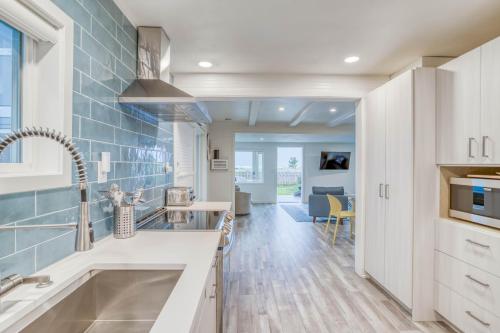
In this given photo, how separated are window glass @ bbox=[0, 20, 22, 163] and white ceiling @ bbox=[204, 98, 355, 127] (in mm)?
3091

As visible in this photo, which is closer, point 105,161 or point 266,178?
point 105,161

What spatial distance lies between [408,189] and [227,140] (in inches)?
185

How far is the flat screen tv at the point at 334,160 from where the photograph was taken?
390 inches

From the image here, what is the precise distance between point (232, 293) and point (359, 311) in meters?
1.18

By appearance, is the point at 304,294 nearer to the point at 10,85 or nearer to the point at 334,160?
the point at 10,85

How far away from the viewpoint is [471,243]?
74.1 inches

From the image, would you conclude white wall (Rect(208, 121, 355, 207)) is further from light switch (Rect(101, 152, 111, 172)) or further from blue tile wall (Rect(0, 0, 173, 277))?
light switch (Rect(101, 152, 111, 172))

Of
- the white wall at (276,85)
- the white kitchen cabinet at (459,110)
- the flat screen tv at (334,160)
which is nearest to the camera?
the white kitchen cabinet at (459,110)

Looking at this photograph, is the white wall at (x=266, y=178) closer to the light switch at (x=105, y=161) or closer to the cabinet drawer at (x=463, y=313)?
the cabinet drawer at (x=463, y=313)

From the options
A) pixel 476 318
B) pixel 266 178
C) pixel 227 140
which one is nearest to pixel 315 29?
pixel 476 318

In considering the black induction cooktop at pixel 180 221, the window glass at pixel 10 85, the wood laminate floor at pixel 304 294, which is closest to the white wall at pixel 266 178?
the wood laminate floor at pixel 304 294

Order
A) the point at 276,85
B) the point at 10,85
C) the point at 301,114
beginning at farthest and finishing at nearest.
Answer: the point at 301,114 < the point at 276,85 < the point at 10,85

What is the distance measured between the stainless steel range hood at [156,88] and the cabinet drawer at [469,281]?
2.17 metres

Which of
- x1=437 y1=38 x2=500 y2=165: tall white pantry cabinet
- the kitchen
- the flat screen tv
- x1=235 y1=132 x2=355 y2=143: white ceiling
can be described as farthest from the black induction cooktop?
the flat screen tv
